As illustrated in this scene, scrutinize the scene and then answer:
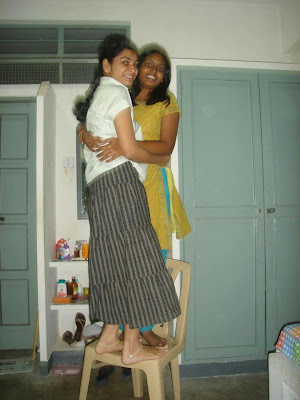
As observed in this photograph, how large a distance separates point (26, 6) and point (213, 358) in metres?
3.54

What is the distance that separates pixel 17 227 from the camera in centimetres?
271

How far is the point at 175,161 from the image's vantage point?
6.65 feet

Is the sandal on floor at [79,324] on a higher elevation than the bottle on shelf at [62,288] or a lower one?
lower

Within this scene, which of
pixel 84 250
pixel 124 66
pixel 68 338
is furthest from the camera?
pixel 84 250

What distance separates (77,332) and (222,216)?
5.14 feet

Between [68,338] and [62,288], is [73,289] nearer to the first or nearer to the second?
[62,288]

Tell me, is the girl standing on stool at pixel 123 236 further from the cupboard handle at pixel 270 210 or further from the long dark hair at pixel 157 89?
the cupboard handle at pixel 270 210

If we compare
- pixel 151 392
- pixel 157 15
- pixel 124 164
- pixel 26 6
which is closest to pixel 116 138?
pixel 124 164

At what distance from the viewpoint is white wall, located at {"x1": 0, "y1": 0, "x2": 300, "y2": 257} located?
2.68m

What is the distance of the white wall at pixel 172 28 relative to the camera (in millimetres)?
2680

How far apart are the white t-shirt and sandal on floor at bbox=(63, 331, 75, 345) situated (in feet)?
5.58

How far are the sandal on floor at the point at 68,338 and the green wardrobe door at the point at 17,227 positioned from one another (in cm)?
41

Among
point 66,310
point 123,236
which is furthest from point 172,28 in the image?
point 66,310

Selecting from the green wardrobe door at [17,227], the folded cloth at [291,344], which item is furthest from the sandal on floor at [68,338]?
the folded cloth at [291,344]
